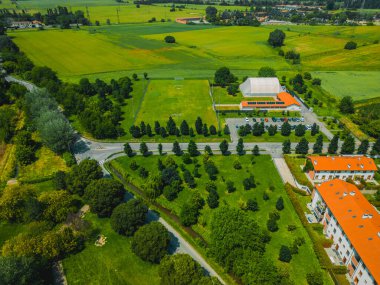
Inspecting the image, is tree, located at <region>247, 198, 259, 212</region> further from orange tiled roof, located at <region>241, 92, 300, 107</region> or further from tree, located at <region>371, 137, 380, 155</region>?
orange tiled roof, located at <region>241, 92, 300, 107</region>

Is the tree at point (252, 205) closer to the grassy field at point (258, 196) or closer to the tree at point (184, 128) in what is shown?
the grassy field at point (258, 196)

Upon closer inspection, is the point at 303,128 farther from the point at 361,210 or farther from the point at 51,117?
the point at 51,117

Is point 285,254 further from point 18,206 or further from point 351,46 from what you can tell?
point 351,46

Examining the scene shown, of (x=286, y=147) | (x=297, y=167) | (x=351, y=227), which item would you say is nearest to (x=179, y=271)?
(x=351, y=227)

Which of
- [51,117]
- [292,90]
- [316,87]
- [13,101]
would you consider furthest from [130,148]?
[316,87]

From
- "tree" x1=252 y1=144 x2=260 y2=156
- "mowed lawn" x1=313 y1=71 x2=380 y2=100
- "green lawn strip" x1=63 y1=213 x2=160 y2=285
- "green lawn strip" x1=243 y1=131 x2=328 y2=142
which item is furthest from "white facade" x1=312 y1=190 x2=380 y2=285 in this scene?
"mowed lawn" x1=313 y1=71 x2=380 y2=100
